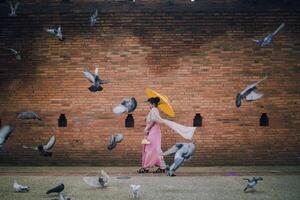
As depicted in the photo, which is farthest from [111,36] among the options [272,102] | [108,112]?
[272,102]

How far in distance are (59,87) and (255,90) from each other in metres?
5.33

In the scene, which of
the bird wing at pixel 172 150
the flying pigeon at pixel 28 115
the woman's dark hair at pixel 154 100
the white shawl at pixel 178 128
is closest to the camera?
the white shawl at pixel 178 128

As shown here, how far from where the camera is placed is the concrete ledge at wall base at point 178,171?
9.73 metres

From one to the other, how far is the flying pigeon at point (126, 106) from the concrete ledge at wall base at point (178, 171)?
1541mm

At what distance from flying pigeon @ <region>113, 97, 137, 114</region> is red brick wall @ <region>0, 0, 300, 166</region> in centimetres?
20

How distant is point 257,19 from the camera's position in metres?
11.0

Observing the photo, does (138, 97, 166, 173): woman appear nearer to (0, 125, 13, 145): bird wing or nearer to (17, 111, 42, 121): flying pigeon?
(17, 111, 42, 121): flying pigeon

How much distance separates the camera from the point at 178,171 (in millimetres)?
10156

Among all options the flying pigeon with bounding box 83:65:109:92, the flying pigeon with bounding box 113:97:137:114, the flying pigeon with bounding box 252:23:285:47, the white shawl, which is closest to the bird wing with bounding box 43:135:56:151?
the flying pigeon with bounding box 83:65:109:92

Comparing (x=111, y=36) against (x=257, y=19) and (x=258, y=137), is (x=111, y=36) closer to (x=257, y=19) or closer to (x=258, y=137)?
(x=257, y=19)

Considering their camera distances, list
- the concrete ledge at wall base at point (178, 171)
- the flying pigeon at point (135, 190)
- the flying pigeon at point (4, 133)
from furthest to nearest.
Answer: the flying pigeon at point (4, 133)
the concrete ledge at wall base at point (178, 171)
the flying pigeon at point (135, 190)

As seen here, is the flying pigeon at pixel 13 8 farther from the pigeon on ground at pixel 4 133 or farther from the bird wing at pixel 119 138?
the bird wing at pixel 119 138

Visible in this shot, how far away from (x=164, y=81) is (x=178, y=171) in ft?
8.13

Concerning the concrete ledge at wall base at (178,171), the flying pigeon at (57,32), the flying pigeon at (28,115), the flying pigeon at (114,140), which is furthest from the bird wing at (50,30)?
the concrete ledge at wall base at (178,171)
